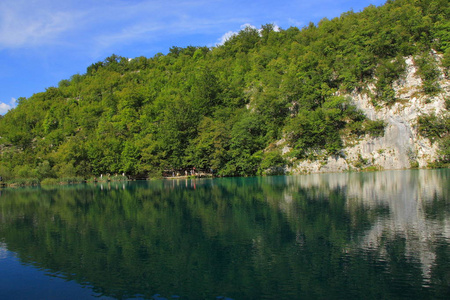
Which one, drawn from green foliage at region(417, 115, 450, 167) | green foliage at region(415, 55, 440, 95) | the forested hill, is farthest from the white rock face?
the forested hill

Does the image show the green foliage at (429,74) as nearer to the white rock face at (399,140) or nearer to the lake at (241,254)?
the white rock face at (399,140)

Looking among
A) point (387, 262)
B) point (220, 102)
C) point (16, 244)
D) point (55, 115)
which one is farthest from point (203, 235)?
point (55, 115)

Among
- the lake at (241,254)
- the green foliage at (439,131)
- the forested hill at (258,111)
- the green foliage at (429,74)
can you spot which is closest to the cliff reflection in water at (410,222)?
the lake at (241,254)

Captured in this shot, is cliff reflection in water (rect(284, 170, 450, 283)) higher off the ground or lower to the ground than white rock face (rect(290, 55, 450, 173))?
lower

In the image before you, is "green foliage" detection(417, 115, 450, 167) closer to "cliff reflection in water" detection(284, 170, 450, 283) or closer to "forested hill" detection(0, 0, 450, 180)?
"forested hill" detection(0, 0, 450, 180)

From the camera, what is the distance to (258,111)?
84125 mm

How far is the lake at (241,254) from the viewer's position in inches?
412

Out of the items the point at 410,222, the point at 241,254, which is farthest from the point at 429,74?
the point at 241,254

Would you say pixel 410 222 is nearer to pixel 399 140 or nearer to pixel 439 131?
pixel 399 140

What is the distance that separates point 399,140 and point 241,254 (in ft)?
205

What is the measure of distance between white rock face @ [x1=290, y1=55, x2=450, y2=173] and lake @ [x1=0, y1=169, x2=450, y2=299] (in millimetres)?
45691

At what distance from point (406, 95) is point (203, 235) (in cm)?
6660

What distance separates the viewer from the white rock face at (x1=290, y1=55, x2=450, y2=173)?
64.6 metres

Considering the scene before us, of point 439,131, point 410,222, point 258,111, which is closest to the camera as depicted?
point 410,222
